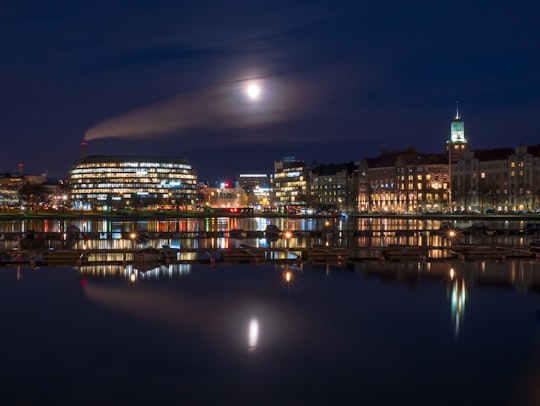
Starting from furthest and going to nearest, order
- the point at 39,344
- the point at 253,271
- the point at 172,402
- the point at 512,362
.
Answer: the point at 253,271, the point at 39,344, the point at 512,362, the point at 172,402

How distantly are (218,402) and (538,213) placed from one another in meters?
158

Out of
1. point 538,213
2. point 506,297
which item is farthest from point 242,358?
point 538,213

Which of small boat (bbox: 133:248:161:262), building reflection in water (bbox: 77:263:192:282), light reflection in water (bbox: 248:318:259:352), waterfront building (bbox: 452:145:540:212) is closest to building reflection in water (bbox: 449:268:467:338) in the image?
light reflection in water (bbox: 248:318:259:352)

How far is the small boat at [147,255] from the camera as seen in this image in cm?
5360

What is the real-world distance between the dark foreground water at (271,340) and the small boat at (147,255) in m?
9.53

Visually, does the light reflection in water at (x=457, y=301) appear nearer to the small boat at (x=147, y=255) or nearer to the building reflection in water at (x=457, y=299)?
the building reflection in water at (x=457, y=299)

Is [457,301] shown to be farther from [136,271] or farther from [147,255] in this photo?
[147,255]

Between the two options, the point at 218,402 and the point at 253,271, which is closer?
the point at 218,402

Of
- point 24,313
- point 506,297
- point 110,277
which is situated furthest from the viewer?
point 110,277

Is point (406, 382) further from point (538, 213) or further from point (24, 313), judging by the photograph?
point (538, 213)

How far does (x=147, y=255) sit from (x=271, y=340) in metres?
28.7

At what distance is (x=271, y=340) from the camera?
89.8 feet

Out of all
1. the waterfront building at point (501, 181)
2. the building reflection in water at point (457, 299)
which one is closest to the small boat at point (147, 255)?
the building reflection in water at point (457, 299)

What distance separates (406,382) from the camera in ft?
72.1
